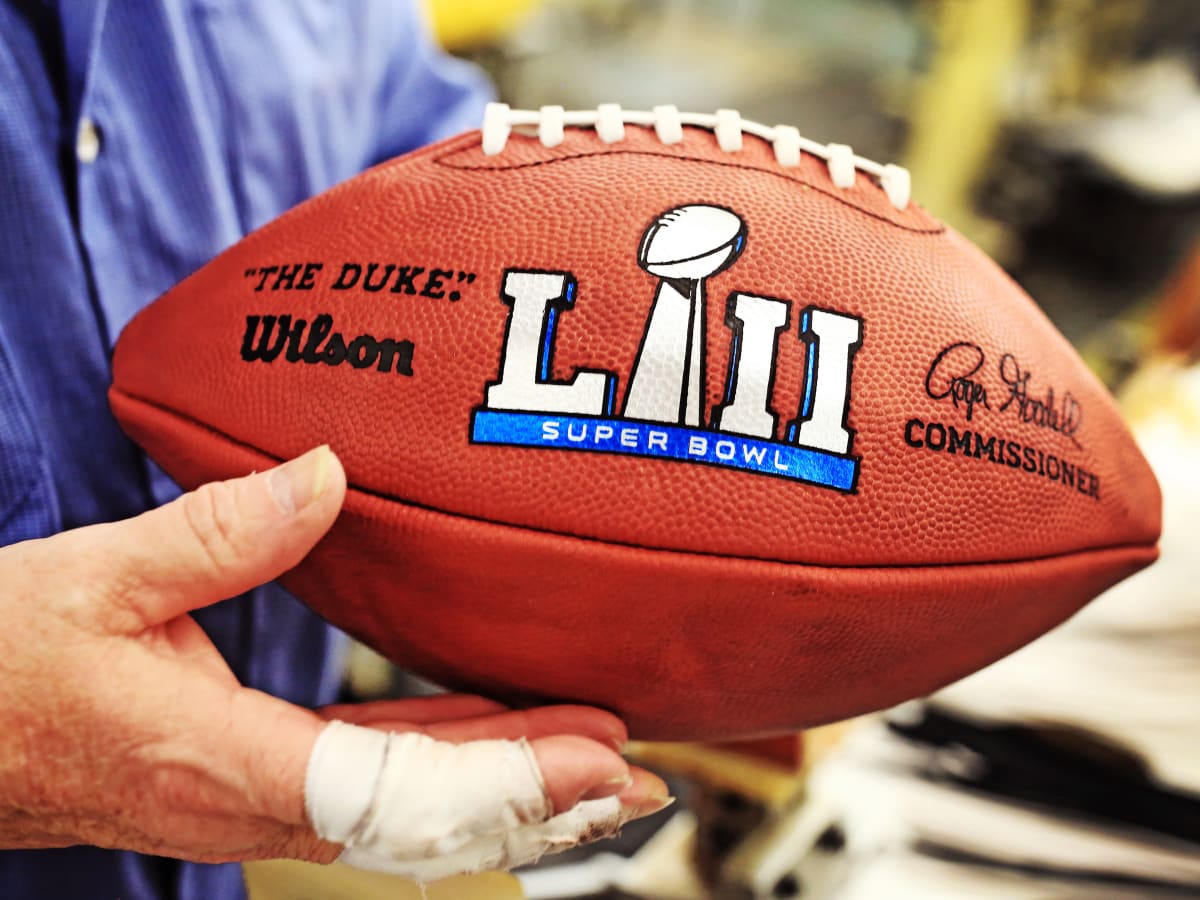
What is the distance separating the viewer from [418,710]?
1.89 ft

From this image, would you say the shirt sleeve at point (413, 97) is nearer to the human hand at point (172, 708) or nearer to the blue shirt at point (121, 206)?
the blue shirt at point (121, 206)

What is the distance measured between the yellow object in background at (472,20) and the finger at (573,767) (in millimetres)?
1888

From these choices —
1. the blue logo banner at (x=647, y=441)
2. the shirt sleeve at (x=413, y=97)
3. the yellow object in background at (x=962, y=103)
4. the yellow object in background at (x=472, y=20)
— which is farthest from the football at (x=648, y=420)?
the yellow object in background at (x=962, y=103)

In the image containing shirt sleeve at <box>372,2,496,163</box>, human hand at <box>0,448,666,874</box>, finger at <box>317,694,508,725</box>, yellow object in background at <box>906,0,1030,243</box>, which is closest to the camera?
human hand at <box>0,448,666,874</box>

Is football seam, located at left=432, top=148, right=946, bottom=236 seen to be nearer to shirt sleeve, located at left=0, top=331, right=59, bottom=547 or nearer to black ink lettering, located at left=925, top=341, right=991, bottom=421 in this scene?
black ink lettering, located at left=925, top=341, right=991, bottom=421

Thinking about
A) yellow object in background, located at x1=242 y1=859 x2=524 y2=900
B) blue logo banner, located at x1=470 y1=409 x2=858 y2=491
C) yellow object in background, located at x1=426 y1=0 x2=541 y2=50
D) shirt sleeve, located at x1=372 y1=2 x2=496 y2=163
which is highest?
yellow object in background, located at x1=426 y1=0 x2=541 y2=50

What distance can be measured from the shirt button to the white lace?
29 centimetres

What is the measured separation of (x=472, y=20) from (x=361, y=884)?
2.00 metres

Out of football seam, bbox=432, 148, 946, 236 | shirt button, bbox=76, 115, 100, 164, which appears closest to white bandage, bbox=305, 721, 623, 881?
football seam, bbox=432, 148, 946, 236

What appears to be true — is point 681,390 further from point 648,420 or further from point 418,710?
point 418,710

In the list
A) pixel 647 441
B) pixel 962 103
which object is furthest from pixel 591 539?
pixel 962 103

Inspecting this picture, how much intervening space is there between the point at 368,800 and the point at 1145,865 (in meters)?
0.69

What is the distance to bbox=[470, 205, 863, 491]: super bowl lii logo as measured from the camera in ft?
1.63

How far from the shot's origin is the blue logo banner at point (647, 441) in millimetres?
497
